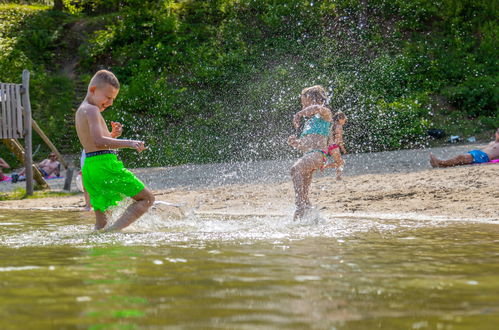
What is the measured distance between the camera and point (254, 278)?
3.83 metres

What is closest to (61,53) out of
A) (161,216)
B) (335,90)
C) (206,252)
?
(335,90)

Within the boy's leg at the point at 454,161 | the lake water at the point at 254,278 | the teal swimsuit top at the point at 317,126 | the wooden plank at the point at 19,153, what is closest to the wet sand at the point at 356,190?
the boy's leg at the point at 454,161

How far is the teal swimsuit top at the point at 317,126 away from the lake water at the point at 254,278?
138 centimetres

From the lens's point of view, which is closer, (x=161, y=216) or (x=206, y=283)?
(x=206, y=283)

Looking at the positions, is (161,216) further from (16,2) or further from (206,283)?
(16,2)

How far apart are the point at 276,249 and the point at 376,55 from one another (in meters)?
14.4

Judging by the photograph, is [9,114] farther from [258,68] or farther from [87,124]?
[258,68]

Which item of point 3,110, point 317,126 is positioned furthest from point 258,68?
point 317,126

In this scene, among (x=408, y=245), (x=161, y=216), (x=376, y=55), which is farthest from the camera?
(x=376, y=55)

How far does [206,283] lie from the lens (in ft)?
12.1

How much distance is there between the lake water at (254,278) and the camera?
9.50ft

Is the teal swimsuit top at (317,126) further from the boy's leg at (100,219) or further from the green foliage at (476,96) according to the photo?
the green foliage at (476,96)

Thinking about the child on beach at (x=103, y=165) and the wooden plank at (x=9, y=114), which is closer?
the child on beach at (x=103, y=165)

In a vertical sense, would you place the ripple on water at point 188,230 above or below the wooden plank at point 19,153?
below
